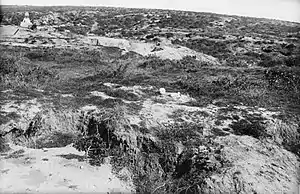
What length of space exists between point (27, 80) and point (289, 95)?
13.5m

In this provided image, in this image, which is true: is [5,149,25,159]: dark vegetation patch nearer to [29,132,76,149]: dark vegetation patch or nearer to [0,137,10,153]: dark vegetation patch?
[0,137,10,153]: dark vegetation patch

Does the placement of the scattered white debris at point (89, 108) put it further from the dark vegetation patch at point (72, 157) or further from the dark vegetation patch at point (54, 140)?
the dark vegetation patch at point (72, 157)

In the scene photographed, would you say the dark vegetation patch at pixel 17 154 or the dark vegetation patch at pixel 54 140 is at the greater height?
the dark vegetation patch at pixel 54 140

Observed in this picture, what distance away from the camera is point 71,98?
14438mm

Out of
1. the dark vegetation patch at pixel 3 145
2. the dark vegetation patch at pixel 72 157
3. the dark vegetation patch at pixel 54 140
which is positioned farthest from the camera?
the dark vegetation patch at pixel 54 140

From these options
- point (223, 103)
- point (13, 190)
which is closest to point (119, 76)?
point (223, 103)

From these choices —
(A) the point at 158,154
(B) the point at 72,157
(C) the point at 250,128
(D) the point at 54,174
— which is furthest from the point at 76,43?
(C) the point at 250,128

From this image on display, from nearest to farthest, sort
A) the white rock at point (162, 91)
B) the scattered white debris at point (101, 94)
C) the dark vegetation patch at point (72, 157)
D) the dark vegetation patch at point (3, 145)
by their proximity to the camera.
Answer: the dark vegetation patch at point (72, 157), the dark vegetation patch at point (3, 145), the scattered white debris at point (101, 94), the white rock at point (162, 91)

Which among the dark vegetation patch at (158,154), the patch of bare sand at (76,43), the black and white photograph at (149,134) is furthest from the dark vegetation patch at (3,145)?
the patch of bare sand at (76,43)

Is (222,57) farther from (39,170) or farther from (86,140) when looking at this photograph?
(39,170)

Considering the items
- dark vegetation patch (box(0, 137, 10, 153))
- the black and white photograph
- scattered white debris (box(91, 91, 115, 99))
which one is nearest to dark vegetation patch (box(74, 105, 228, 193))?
the black and white photograph

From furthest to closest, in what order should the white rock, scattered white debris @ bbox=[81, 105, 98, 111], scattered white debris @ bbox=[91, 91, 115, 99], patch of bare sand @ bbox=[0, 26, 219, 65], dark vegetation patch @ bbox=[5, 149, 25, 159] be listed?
1. patch of bare sand @ bbox=[0, 26, 219, 65]
2. the white rock
3. scattered white debris @ bbox=[91, 91, 115, 99]
4. scattered white debris @ bbox=[81, 105, 98, 111]
5. dark vegetation patch @ bbox=[5, 149, 25, 159]

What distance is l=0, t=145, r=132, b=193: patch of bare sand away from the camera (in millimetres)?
9641

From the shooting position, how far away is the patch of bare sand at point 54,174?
9.64m
